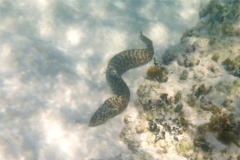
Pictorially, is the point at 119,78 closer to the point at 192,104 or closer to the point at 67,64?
the point at 67,64

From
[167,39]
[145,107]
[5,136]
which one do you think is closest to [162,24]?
[167,39]

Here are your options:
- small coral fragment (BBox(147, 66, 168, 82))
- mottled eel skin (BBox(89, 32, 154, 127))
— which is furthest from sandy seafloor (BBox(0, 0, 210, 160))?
small coral fragment (BBox(147, 66, 168, 82))

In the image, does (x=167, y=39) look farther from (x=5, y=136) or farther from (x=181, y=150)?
(x=5, y=136)

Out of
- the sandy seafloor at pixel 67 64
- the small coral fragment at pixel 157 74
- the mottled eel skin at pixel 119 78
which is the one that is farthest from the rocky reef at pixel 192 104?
the sandy seafloor at pixel 67 64

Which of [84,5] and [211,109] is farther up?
[84,5]

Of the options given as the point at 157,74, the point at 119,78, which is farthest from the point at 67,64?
the point at 157,74

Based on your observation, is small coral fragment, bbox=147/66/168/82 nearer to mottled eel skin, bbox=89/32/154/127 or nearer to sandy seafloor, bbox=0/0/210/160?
sandy seafloor, bbox=0/0/210/160
